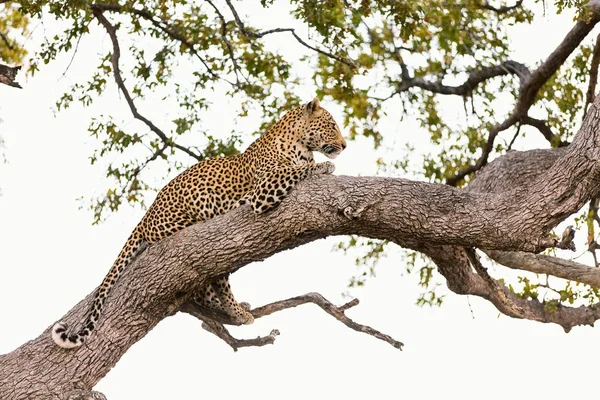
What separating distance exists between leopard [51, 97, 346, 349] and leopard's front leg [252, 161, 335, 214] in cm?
1

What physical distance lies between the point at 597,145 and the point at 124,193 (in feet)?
20.0

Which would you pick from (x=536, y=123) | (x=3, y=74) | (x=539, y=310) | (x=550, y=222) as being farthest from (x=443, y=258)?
(x=3, y=74)

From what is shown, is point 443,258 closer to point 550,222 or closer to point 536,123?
point 550,222

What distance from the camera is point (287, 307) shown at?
9.82 meters

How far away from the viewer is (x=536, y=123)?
12141 millimetres

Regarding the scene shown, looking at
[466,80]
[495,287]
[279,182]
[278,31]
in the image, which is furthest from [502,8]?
[279,182]

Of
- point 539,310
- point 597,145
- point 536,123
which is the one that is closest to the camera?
point 597,145

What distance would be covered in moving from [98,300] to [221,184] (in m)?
1.40

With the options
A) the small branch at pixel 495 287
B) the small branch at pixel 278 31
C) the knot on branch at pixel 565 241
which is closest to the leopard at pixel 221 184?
the small branch at pixel 495 287

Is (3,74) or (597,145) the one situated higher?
(597,145)

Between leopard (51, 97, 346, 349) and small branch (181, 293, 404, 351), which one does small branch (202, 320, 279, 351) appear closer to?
small branch (181, 293, 404, 351)

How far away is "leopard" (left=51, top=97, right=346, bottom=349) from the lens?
28.2 ft

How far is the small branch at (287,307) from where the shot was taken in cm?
938

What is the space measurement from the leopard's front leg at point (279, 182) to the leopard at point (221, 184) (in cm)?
1
